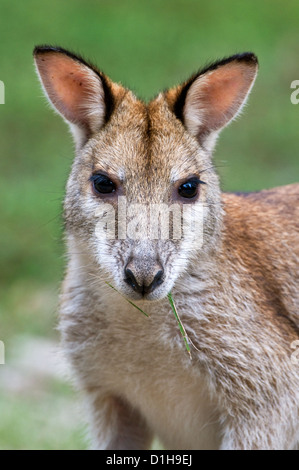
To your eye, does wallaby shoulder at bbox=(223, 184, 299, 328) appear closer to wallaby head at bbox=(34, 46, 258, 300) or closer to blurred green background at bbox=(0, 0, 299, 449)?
wallaby head at bbox=(34, 46, 258, 300)

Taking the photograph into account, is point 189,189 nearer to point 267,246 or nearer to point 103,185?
point 103,185

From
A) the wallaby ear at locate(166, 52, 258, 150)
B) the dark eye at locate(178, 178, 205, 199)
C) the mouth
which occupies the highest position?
the wallaby ear at locate(166, 52, 258, 150)

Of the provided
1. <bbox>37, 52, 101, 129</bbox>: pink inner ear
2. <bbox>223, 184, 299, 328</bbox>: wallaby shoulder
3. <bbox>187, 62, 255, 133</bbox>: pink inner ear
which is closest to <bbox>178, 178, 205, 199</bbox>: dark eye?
<bbox>187, 62, 255, 133</bbox>: pink inner ear

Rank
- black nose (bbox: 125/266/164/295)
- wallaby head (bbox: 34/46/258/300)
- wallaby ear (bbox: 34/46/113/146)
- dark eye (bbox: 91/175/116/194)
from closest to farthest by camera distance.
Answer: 1. black nose (bbox: 125/266/164/295)
2. wallaby head (bbox: 34/46/258/300)
3. dark eye (bbox: 91/175/116/194)
4. wallaby ear (bbox: 34/46/113/146)

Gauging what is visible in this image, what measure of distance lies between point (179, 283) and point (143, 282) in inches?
31.5

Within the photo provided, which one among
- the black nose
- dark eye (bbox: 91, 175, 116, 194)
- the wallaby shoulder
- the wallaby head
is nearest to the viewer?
the black nose

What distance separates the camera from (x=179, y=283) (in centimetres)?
565

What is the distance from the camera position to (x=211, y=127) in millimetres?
5871

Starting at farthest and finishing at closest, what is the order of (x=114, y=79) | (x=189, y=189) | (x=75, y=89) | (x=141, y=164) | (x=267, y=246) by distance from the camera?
(x=114, y=79) < (x=267, y=246) < (x=75, y=89) < (x=189, y=189) < (x=141, y=164)

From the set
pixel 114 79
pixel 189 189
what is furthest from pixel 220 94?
pixel 114 79

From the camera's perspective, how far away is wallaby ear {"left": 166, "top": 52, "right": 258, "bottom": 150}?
566 centimetres

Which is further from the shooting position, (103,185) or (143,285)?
(103,185)

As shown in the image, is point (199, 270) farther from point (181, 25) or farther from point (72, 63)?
point (181, 25)

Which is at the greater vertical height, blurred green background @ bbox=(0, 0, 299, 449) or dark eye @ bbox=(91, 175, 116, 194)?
blurred green background @ bbox=(0, 0, 299, 449)
